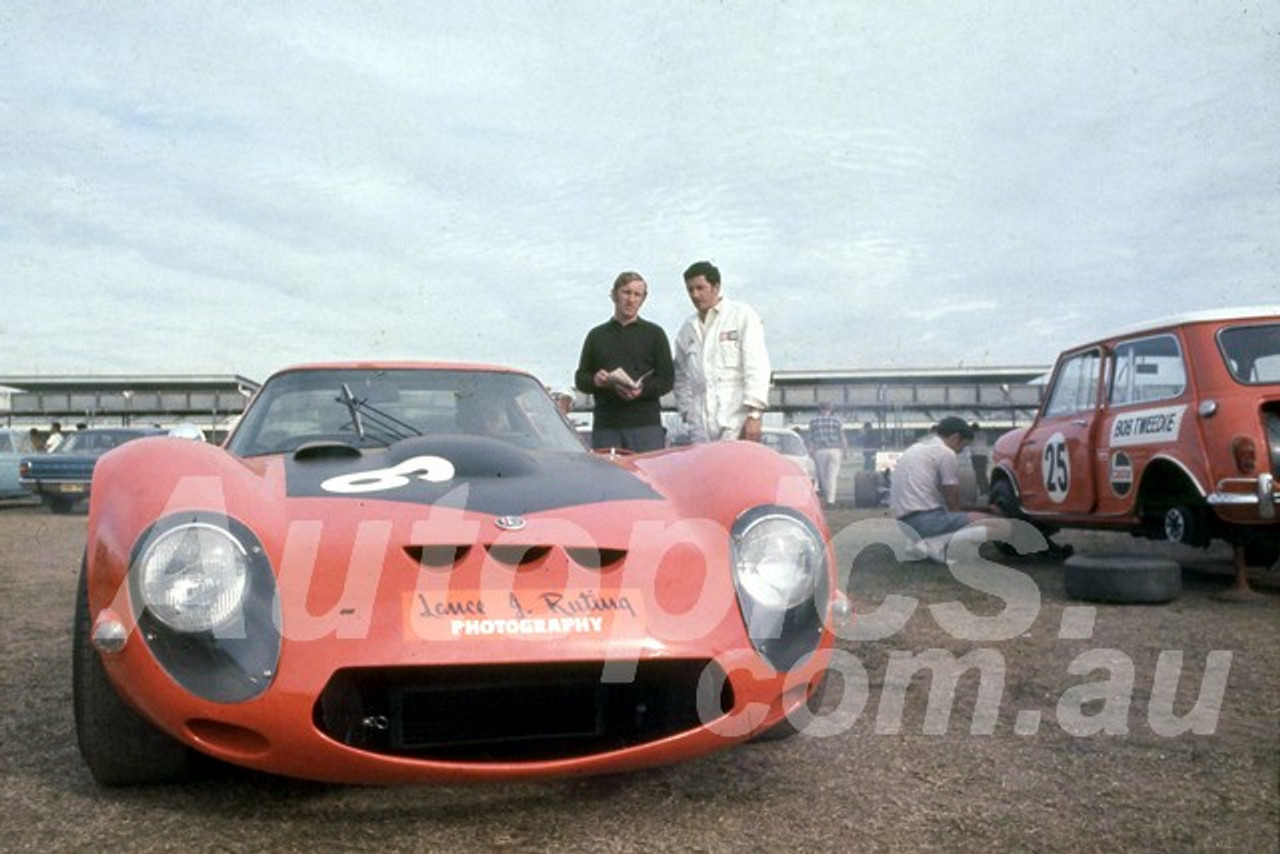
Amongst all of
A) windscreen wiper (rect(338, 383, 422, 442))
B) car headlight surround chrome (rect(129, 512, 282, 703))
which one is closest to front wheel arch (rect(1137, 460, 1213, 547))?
windscreen wiper (rect(338, 383, 422, 442))

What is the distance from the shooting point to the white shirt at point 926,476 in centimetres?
705

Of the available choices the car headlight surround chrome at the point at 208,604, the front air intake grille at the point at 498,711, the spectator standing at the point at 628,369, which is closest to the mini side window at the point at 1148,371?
the spectator standing at the point at 628,369

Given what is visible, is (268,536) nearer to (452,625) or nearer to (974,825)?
(452,625)

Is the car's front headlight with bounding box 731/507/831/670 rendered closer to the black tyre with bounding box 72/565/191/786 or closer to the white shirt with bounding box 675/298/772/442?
the black tyre with bounding box 72/565/191/786

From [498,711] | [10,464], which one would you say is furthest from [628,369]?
[10,464]

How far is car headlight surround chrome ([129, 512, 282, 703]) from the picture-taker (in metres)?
2.08

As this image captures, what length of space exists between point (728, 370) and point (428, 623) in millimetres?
3587

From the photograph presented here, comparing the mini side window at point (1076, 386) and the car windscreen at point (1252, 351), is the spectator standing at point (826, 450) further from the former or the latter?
the car windscreen at point (1252, 351)

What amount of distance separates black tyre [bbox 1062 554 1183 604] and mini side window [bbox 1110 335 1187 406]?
1184mm

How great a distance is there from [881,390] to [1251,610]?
30.8 m

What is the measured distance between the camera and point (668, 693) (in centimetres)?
232

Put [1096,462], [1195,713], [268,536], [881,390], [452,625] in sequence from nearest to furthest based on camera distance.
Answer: [452,625]
[268,536]
[1195,713]
[1096,462]
[881,390]

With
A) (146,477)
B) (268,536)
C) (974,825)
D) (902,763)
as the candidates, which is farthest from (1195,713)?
(146,477)

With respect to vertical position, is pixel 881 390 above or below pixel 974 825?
above
